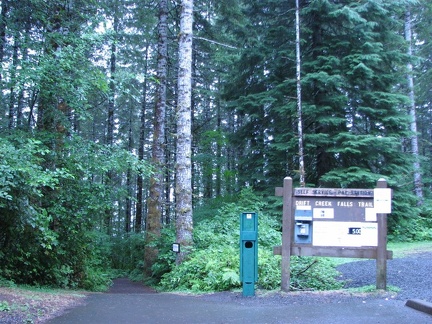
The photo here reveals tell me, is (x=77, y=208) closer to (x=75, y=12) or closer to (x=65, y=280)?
(x=65, y=280)

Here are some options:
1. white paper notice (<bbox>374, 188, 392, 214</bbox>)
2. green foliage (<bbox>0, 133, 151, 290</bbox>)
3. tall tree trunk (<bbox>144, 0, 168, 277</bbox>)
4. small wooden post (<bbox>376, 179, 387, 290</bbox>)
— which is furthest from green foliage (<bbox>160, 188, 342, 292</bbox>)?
tall tree trunk (<bbox>144, 0, 168, 277</bbox>)

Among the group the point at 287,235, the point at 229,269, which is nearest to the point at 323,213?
the point at 287,235

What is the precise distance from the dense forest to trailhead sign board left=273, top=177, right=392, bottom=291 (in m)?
1.14

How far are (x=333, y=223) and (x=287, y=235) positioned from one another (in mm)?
922

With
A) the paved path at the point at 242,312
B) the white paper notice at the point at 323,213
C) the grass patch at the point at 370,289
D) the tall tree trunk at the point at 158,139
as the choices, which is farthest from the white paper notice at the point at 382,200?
the tall tree trunk at the point at 158,139

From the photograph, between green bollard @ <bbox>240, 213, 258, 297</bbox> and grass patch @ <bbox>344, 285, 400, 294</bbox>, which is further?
green bollard @ <bbox>240, 213, 258, 297</bbox>

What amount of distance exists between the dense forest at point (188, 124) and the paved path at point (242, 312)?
1.79 m

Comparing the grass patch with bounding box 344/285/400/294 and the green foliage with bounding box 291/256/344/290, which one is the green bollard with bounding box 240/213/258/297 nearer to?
the green foliage with bounding box 291/256/344/290

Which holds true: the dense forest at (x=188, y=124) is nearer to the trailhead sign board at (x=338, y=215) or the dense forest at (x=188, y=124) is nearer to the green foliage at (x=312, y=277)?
the green foliage at (x=312, y=277)

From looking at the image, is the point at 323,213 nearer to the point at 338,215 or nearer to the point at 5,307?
the point at 338,215

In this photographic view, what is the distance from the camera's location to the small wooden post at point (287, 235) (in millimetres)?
7527

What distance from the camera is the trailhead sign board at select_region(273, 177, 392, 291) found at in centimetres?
740

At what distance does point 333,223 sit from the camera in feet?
24.8

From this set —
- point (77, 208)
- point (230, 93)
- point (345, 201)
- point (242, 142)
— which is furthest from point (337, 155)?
point (77, 208)
